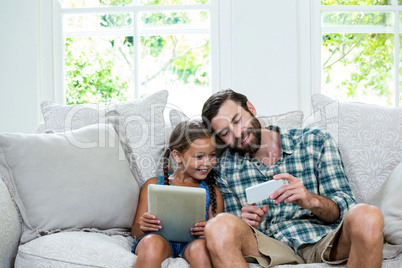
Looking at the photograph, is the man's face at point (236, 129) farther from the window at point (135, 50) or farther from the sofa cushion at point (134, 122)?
the window at point (135, 50)

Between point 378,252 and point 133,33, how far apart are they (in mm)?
1872

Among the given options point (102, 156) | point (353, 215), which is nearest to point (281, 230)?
point (353, 215)

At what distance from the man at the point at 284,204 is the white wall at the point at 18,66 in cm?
125

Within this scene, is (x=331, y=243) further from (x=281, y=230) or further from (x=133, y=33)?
(x=133, y=33)

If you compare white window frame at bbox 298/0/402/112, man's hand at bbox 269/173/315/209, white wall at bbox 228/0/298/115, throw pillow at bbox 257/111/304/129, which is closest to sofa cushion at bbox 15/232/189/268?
man's hand at bbox 269/173/315/209

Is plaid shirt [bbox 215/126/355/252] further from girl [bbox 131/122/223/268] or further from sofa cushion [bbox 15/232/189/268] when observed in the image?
sofa cushion [bbox 15/232/189/268]

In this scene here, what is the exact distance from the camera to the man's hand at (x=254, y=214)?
1.44 metres

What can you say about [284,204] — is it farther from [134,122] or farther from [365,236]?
[134,122]

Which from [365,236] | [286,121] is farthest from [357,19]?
[365,236]

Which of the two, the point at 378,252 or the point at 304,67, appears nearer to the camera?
the point at 378,252

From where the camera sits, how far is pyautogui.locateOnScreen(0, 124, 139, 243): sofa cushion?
1472 millimetres

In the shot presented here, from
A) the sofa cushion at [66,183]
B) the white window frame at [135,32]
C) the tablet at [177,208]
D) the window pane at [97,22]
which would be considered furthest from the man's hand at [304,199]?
the window pane at [97,22]

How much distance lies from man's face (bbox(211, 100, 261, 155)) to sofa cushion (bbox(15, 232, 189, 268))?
52cm

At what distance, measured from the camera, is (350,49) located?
2.50m
